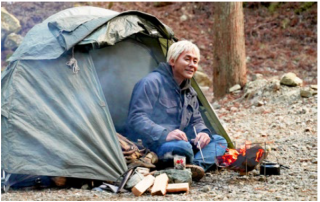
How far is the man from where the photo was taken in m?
4.77

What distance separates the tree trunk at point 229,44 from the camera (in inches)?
397

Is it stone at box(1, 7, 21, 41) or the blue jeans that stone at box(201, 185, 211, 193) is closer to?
the blue jeans

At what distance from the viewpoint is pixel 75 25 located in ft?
16.2

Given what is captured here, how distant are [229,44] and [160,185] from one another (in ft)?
20.4

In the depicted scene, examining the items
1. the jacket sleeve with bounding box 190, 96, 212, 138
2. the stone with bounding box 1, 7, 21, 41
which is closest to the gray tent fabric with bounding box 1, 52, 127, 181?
the jacket sleeve with bounding box 190, 96, 212, 138

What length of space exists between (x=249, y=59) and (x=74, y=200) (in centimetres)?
1099

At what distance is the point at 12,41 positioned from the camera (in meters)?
14.4

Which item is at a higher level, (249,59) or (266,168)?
(249,59)

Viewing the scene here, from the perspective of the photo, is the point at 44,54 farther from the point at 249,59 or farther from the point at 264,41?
the point at 264,41

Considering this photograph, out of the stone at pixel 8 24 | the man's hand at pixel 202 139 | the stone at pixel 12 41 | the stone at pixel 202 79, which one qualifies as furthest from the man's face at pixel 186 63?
the stone at pixel 8 24

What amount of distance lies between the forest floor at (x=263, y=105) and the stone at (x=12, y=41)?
449mm

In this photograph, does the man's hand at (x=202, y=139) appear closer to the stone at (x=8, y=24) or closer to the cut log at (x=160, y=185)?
the cut log at (x=160, y=185)

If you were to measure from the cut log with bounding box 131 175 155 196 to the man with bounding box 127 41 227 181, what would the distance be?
1.53 feet

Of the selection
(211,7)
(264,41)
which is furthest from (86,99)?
(211,7)
